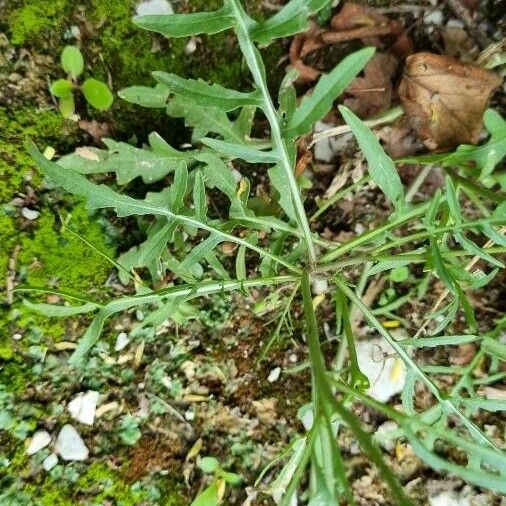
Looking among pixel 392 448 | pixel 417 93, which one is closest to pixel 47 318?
pixel 392 448

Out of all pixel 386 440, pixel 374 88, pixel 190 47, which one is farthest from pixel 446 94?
Answer: pixel 386 440

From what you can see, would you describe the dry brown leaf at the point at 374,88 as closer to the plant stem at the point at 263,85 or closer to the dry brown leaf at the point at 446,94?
the dry brown leaf at the point at 446,94

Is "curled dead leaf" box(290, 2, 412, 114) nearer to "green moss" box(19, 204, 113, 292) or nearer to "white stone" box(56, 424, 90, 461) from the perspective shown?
"green moss" box(19, 204, 113, 292)

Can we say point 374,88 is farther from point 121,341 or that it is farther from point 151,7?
point 121,341

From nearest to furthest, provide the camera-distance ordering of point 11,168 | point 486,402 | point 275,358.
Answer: point 486,402 < point 11,168 < point 275,358

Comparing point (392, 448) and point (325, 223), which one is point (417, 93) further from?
point (392, 448)

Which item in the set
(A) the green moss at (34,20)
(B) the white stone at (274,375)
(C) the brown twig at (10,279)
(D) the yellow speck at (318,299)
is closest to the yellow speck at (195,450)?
(B) the white stone at (274,375)
